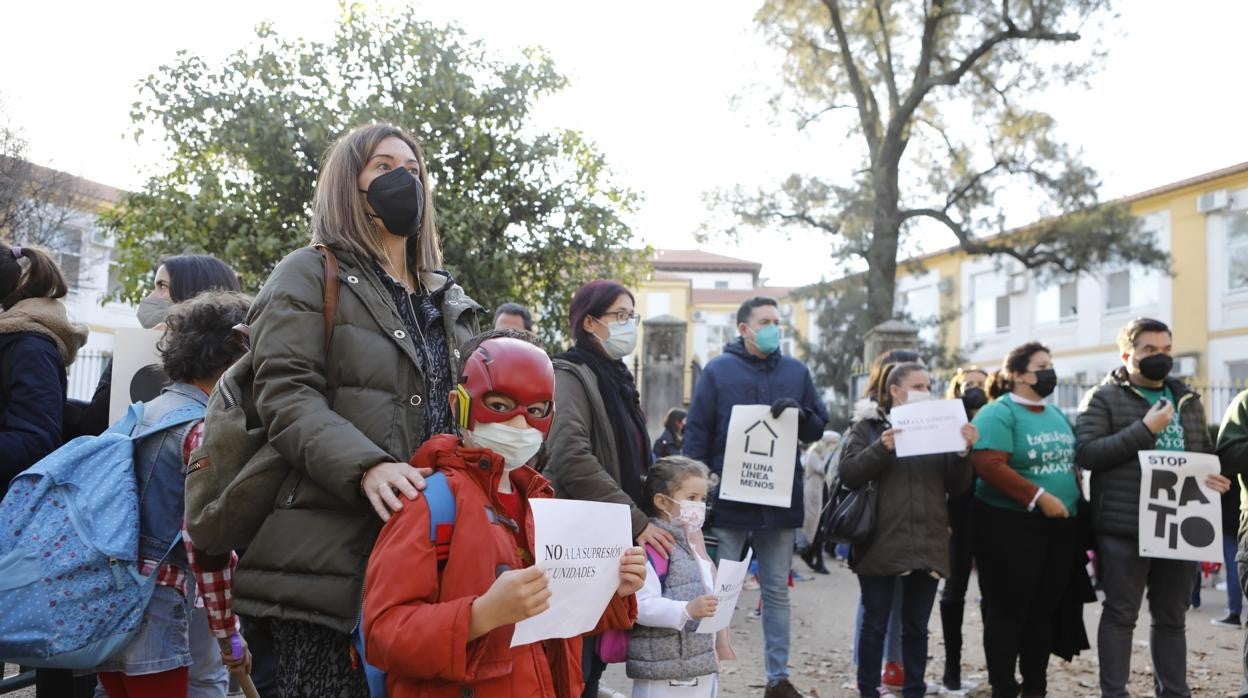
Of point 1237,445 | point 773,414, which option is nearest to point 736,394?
point 773,414

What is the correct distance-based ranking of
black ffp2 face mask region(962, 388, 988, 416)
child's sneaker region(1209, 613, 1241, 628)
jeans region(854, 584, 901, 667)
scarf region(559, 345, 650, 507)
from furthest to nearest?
child's sneaker region(1209, 613, 1241, 628)
black ffp2 face mask region(962, 388, 988, 416)
jeans region(854, 584, 901, 667)
scarf region(559, 345, 650, 507)

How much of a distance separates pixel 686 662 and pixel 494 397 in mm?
2165

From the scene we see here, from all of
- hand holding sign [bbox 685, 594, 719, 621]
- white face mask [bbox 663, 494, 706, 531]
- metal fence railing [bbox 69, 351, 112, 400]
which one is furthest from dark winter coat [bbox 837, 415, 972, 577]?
metal fence railing [bbox 69, 351, 112, 400]

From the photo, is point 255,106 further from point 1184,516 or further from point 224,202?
point 1184,516

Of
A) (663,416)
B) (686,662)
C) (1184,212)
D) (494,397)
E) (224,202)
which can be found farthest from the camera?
(1184,212)

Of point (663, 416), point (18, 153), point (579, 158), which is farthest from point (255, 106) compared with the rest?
point (18, 153)

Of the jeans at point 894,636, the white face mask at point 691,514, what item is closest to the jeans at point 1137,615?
the jeans at point 894,636

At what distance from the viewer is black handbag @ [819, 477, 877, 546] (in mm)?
6016

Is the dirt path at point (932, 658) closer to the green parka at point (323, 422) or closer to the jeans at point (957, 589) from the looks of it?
the jeans at point (957, 589)

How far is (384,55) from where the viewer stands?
1145cm

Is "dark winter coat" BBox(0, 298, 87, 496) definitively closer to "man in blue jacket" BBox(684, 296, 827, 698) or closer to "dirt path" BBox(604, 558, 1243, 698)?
"man in blue jacket" BBox(684, 296, 827, 698)

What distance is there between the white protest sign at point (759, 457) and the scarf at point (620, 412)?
4.12 feet

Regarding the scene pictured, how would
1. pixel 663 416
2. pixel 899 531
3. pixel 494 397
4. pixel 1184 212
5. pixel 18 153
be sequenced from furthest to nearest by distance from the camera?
pixel 1184 212, pixel 18 153, pixel 663 416, pixel 899 531, pixel 494 397

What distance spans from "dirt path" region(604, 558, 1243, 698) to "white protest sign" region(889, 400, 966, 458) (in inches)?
73.9
